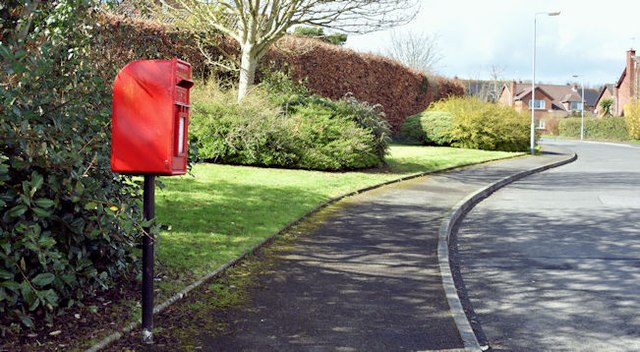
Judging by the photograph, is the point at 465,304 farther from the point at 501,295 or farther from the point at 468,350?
the point at 468,350

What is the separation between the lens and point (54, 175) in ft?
13.4

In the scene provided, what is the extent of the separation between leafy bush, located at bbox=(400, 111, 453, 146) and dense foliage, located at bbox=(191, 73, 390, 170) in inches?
471

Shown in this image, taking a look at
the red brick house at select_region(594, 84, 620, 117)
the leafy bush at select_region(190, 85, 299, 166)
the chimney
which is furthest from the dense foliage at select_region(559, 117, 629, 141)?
the leafy bush at select_region(190, 85, 299, 166)

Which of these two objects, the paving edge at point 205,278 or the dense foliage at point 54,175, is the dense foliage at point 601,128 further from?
the dense foliage at point 54,175

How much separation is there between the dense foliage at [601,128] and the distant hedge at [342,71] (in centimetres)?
2629

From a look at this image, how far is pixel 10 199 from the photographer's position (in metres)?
3.84

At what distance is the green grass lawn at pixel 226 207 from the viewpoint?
6376 mm

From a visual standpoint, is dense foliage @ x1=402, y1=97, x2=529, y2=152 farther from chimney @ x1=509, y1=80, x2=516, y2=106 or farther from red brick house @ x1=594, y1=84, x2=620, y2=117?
chimney @ x1=509, y1=80, x2=516, y2=106

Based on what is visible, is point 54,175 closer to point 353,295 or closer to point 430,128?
point 353,295

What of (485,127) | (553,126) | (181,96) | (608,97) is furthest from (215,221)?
(608,97)

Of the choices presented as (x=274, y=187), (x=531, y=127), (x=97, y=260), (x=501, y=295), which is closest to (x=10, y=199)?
(x=97, y=260)

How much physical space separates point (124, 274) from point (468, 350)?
2737mm

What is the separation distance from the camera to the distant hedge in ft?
62.9

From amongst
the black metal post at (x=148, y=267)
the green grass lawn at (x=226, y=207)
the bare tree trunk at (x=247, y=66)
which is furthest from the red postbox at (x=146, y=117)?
the bare tree trunk at (x=247, y=66)
